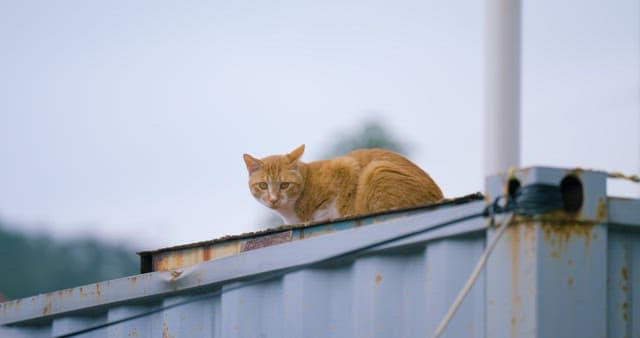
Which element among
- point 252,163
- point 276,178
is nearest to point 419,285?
point 276,178

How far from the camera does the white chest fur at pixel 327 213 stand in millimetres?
4617

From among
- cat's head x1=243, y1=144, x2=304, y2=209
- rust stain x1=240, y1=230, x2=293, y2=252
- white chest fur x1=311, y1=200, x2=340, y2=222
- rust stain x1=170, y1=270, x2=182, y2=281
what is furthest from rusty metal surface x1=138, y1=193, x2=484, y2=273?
cat's head x1=243, y1=144, x2=304, y2=209

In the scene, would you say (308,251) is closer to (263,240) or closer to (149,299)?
(263,240)

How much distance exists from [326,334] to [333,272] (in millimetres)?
172

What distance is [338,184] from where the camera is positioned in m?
4.61

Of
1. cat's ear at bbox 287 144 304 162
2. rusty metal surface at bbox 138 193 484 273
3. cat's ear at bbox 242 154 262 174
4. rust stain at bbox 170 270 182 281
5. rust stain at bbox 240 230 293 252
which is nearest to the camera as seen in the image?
rusty metal surface at bbox 138 193 484 273

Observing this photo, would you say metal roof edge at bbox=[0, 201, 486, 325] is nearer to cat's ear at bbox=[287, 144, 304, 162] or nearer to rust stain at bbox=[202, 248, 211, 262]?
rust stain at bbox=[202, 248, 211, 262]

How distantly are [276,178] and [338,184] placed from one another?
67 cm

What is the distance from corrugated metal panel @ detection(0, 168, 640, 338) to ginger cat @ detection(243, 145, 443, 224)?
4.16 ft

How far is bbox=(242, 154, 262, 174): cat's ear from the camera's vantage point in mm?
5371

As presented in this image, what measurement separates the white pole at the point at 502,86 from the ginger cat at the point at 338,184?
566 millimetres

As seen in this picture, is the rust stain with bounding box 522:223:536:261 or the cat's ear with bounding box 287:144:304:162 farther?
the cat's ear with bounding box 287:144:304:162

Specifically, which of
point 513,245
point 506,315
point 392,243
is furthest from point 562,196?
point 392,243

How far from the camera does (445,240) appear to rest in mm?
2166
